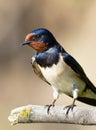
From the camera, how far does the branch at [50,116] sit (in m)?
2.64

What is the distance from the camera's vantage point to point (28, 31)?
655 cm

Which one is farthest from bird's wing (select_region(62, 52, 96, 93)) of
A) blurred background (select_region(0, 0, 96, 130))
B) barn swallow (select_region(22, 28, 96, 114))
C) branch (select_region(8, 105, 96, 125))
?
blurred background (select_region(0, 0, 96, 130))

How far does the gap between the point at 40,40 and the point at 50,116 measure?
1.46 feet

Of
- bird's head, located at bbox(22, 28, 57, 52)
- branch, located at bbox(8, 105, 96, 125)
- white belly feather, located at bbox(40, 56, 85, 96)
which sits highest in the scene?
bird's head, located at bbox(22, 28, 57, 52)

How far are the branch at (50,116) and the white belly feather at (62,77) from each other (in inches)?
15.6

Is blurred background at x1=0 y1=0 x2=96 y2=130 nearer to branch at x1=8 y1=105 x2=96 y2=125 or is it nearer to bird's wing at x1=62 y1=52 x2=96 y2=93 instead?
bird's wing at x1=62 y1=52 x2=96 y2=93

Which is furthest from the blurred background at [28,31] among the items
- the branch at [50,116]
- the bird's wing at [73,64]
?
the branch at [50,116]

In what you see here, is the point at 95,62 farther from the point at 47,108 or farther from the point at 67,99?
the point at 47,108

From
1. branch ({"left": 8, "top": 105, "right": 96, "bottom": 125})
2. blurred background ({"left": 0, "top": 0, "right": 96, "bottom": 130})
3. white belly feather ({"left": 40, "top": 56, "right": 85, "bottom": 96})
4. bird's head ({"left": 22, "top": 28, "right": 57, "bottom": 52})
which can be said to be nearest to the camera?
branch ({"left": 8, "top": 105, "right": 96, "bottom": 125})

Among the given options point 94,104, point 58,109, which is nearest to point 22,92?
point 94,104

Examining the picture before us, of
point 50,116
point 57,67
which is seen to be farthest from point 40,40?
point 50,116

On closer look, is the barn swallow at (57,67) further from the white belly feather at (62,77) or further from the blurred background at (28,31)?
the blurred background at (28,31)

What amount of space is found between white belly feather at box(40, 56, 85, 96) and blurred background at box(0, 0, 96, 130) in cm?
247

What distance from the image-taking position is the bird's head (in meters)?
2.98
